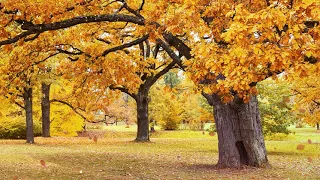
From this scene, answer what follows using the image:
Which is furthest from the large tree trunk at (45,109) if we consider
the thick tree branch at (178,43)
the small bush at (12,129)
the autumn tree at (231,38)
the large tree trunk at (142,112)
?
the thick tree branch at (178,43)

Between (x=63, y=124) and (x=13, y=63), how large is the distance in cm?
2610

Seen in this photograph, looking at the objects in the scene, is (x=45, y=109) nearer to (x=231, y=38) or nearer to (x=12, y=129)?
(x=12, y=129)

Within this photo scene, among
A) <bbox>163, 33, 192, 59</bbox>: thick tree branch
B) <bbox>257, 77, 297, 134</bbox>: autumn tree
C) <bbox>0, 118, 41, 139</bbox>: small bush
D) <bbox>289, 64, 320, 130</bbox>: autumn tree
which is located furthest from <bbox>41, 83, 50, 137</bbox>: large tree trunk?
<bbox>163, 33, 192, 59</bbox>: thick tree branch

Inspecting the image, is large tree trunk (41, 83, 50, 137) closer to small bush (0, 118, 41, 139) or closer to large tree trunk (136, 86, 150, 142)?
small bush (0, 118, 41, 139)

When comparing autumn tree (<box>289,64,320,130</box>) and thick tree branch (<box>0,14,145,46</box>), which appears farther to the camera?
autumn tree (<box>289,64,320,130</box>)

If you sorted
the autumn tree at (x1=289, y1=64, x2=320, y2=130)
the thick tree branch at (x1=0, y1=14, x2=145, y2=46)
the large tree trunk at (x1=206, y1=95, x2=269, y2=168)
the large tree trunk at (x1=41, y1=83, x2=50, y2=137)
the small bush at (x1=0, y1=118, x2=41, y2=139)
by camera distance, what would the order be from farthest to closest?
the small bush at (x1=0, y1=118, x2=41, y2=139), the large tree trunk at (x1=41, y1=83, x2=50, y2=137), the autumn tree at (x1=289, y1=64, x2=320, y2=130), the large tree trunk at (x1=206, y1=95, x2=269, y2=168), the thick tree branch at (x1=0, y1=14, x2=145, y2=46)

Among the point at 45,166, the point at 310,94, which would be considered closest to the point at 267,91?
the point at 310,94

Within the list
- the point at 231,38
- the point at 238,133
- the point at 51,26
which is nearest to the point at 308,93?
the point at 238,133

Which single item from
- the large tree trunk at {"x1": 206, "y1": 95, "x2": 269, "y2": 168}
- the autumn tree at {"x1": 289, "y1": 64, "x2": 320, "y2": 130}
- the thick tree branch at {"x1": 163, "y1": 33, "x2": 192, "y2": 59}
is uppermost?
the thick tree branch at {"x1": 163, "y1": 33, "x2": 192, "y2": 59}

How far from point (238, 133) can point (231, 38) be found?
7.23m

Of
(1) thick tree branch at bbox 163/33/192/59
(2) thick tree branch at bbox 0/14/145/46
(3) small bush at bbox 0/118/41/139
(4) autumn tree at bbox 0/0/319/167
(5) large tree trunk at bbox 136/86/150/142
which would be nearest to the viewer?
(4) autumn tree at bbox 0/0/319/167

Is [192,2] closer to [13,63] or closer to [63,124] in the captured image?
[13,63]

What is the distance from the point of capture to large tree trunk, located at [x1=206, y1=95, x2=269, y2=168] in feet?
44.7

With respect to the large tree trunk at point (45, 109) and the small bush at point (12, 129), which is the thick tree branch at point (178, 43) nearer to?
the large tree trunk at point (45, 109)
